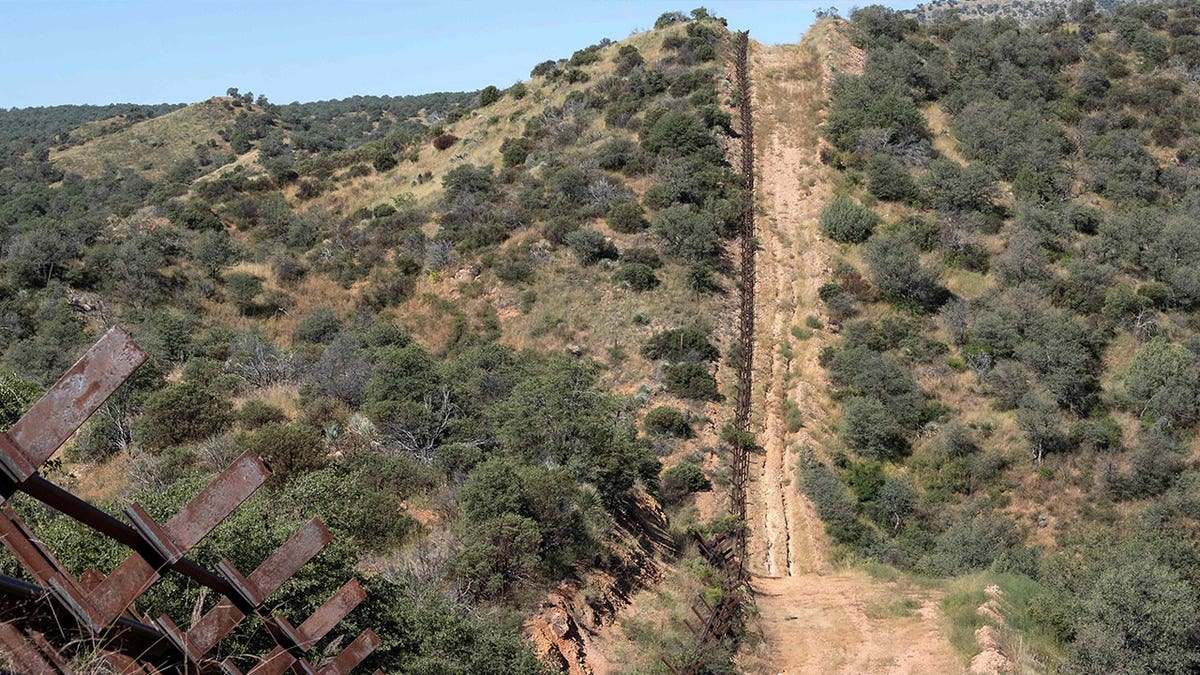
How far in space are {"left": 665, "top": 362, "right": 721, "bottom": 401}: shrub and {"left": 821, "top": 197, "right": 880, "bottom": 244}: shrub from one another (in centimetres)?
1280

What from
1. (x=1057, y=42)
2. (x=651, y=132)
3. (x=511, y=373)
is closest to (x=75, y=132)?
(x=651, y=132)

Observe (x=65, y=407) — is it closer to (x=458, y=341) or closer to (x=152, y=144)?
(x=458, y=341)

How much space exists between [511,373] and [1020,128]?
110ft

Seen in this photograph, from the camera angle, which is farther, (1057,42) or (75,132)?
(75,132)

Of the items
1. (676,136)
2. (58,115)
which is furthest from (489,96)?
(58,115)

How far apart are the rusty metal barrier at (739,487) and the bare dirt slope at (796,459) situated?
511 millimetres

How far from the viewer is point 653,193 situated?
38656 millimetres

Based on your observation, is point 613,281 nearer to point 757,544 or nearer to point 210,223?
point 757,544

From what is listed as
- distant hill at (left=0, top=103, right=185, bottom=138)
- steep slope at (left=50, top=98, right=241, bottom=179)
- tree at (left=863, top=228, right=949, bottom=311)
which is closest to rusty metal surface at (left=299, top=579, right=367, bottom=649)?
tree at (left=863, top=228, right=949, bottom=311)

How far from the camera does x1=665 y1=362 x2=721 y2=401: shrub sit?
28219 mm

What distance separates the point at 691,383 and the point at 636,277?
21.4ft

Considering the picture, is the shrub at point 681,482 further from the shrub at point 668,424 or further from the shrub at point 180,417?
the shrub at point 180,417

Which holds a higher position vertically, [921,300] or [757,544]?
[921,300]

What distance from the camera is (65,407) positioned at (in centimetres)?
315
